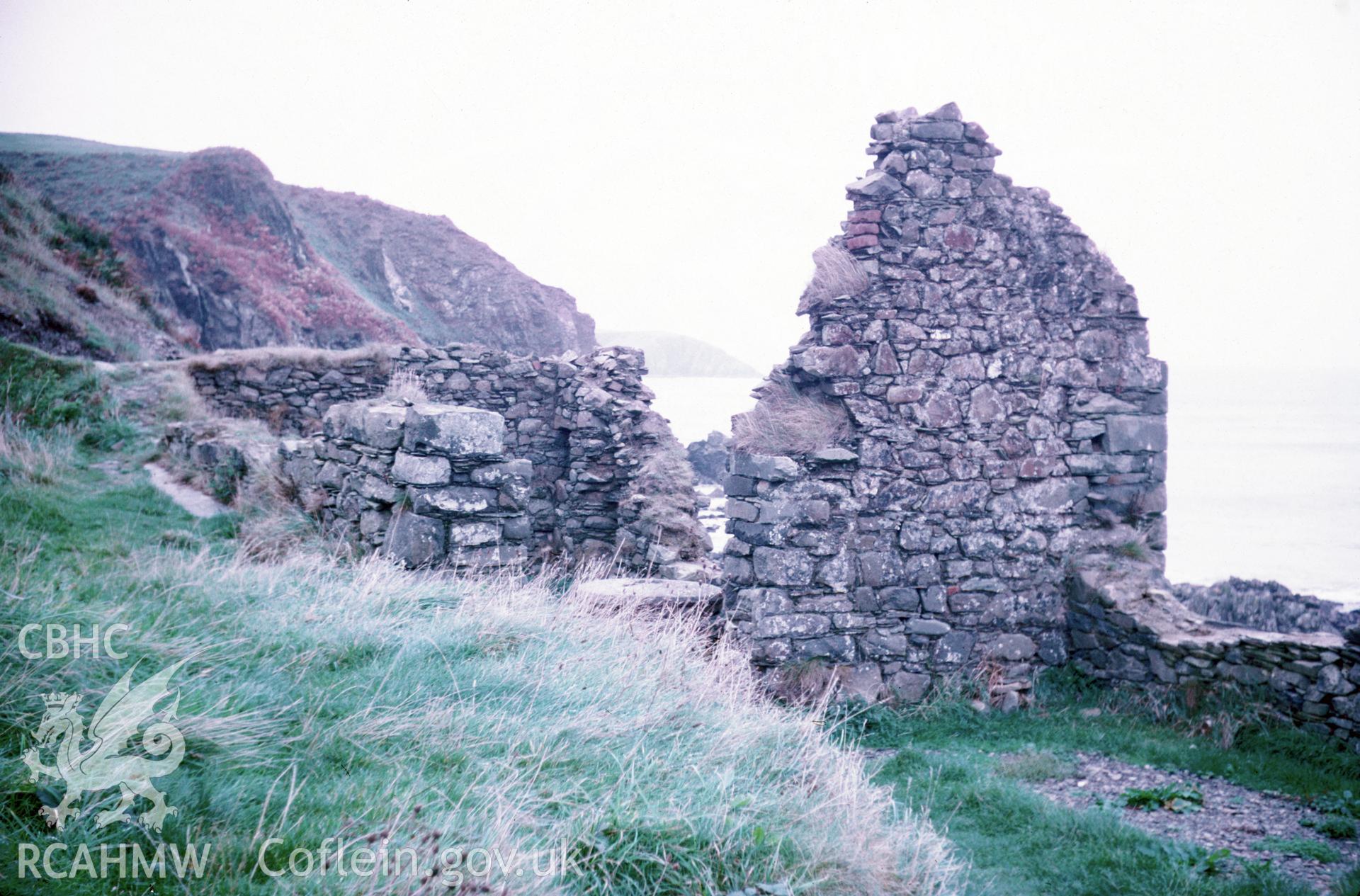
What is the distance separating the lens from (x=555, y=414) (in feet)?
45.1

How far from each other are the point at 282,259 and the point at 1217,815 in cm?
3103

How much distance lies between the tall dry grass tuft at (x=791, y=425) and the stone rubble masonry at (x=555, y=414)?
3.63 meters

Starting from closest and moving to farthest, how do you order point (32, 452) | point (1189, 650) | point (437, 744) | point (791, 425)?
point (437, 744)
point (1189, 650)
point (791, 425)
point (32, 452)

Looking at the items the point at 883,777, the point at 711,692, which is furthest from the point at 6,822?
the point at 883,777

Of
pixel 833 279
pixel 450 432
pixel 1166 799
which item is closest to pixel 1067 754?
pixel 1166 799

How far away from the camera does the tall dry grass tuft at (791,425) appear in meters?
7.27

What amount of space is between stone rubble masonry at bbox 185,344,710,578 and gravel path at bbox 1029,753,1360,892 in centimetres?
577

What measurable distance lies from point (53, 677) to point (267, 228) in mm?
31227

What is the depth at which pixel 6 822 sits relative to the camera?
211cm

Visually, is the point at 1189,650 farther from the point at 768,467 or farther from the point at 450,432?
the point at 450,432

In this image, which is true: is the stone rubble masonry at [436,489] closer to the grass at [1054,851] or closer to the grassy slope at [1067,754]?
the grassy slope at [1067,754]

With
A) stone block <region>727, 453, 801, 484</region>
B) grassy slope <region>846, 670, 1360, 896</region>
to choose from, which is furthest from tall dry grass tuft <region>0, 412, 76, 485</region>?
grassy slope <region>846, 670, 1360, 896</region>

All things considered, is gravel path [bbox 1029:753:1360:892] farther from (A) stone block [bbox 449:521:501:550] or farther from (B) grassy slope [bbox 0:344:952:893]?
(A) stone block [bbox 449:521:501:550]

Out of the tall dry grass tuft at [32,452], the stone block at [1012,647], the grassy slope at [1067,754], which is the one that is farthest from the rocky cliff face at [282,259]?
the grassy slope at [1067,754]
